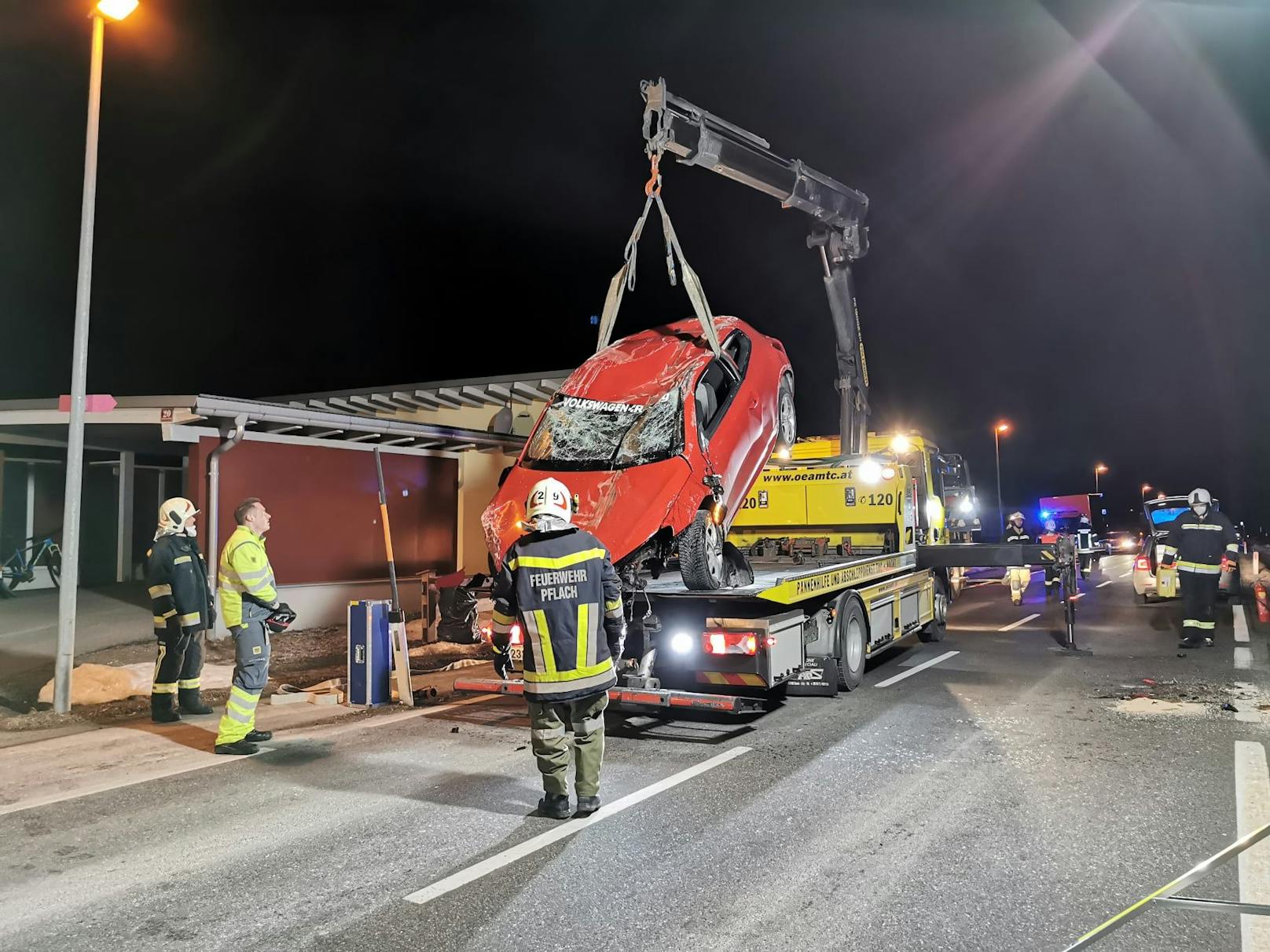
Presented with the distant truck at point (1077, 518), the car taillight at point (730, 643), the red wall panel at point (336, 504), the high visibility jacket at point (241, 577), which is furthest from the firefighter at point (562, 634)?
the distant truck at point (1077, 518)

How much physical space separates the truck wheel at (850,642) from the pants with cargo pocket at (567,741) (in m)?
3.78

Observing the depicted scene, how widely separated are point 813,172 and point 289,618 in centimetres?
795

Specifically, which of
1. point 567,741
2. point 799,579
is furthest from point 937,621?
point 567,741

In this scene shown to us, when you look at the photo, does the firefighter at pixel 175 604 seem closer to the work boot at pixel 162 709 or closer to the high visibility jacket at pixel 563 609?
the work boot at pixel 162 709

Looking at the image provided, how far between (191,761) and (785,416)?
6.32m

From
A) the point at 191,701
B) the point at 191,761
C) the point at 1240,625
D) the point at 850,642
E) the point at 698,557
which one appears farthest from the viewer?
the point at 1240,625

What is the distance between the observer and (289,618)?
6.55 meters

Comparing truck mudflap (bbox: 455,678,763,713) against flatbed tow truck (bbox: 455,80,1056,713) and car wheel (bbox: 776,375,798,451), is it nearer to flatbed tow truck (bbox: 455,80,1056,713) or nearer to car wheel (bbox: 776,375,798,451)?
→ flatbed tow truck (bbox: 455,80,1056,713)

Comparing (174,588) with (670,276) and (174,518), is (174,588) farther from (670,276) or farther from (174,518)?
(670,276)

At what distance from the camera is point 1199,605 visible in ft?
34.3

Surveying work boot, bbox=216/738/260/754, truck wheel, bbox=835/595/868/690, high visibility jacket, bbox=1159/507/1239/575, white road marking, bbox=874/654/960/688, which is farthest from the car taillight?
high visibility jacket, bbox=1159/507/1239/575

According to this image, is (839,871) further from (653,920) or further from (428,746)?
(428,746)

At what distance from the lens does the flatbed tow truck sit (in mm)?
6434

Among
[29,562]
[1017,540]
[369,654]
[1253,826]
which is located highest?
[1017,540]
